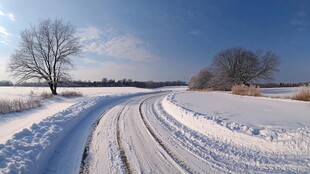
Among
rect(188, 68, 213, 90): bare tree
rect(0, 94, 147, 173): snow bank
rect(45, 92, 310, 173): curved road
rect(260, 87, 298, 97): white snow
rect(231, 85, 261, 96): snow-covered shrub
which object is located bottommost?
rect(45, 92, 310, 173): curved road

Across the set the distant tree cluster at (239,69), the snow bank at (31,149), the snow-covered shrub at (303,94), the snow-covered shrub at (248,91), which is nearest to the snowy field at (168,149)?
the snow bank at (31,149)

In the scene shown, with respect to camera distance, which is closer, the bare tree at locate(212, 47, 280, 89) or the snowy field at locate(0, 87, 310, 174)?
the snowy field at locate(0, 87, 310, 174)

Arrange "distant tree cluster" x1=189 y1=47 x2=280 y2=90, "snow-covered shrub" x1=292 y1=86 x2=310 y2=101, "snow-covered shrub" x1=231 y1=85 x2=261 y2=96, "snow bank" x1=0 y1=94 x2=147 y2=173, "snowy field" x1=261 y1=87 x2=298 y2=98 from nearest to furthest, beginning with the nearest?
"snow bank" x1=0 y1=94 x2=147 y2=173 < "snow-covered shrub" x1=292 y1=86 x2=310 y2=101 < "snowy field" x1=261 y1=87 x2=298 y2=98 < "snow-covered shrub" x1=231 y1=85 x2=261 y2=96 < "distant tree cluster" x1=189 y1=47 x2=280 y2=90

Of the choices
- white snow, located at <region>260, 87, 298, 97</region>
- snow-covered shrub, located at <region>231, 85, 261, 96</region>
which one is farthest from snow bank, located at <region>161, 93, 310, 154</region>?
snow-covered shrub, located at <region>231, 85, 261, 96</region>

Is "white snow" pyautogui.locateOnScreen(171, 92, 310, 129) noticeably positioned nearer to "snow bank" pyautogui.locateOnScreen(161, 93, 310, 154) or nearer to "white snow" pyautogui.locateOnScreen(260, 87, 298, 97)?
"snow bank" pyautogui.locateOnScreen(161, 93, 310, 154)

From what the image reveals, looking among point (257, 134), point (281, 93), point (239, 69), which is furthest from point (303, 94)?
point (239, 69)

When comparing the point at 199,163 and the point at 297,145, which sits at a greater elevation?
the point at 297,145

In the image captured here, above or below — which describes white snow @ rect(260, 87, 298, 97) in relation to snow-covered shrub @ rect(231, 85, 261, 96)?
below

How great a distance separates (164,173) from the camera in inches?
160

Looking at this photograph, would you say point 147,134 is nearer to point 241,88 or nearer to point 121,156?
point 121,156

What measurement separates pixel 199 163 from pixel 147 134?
281 centimetres

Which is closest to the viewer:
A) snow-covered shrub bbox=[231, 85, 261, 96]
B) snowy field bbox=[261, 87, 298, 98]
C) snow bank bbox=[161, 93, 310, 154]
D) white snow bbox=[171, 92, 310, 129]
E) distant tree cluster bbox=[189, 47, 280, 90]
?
snow bank bbox=[161, 93, 310, 154]

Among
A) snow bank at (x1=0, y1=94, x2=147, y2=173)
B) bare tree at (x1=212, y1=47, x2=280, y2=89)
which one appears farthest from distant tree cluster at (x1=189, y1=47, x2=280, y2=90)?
snow bank at (x1=0, y1=94, x2=147, y2=173)

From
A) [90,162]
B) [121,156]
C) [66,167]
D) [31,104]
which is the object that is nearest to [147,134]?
[121,156]
